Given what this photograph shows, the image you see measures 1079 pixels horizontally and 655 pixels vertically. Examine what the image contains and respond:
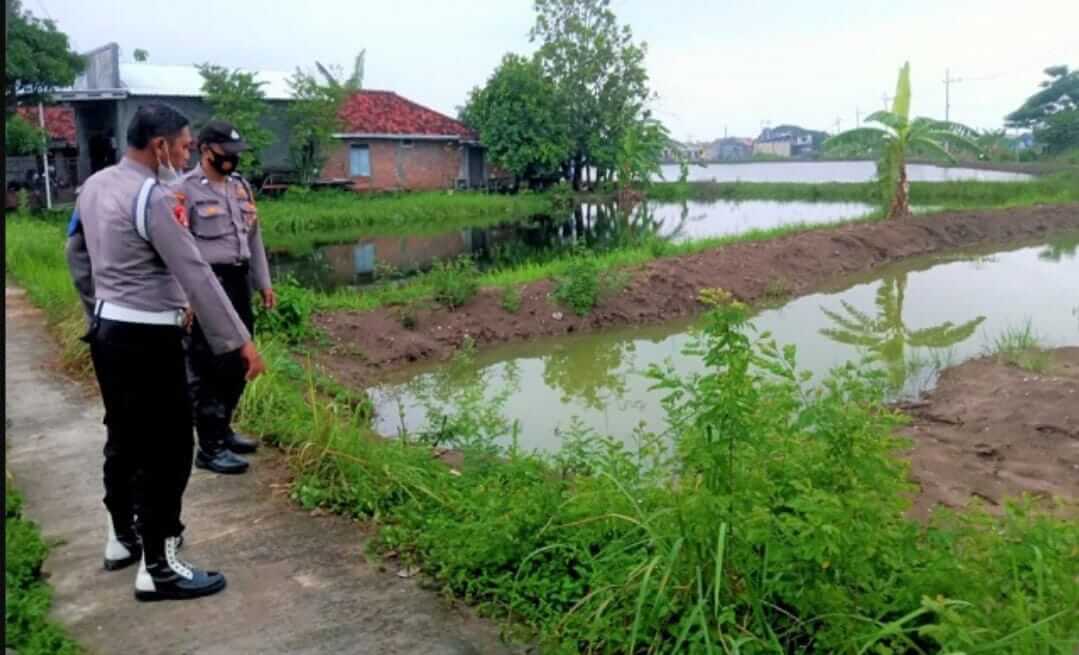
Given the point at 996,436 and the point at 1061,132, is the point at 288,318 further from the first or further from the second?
the point at 1061,132

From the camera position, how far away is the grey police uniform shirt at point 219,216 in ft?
15.9

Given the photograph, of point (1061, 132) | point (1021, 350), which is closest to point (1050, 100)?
point (1061, 132)

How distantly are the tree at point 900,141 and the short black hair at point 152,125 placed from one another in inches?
692

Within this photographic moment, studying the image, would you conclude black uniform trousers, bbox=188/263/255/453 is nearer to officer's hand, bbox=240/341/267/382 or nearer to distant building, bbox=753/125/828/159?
officer's hand, bbox=240/341/267/382

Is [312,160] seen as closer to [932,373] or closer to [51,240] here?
[51,240]

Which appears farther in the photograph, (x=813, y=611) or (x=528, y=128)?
(x=528, y=128)

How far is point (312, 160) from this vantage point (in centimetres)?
2822

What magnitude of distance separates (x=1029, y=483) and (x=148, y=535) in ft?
16.4

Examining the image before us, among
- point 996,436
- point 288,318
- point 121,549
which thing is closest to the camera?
point 121,549

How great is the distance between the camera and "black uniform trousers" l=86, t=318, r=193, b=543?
3309 millimetres

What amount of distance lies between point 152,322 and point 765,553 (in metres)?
2.25

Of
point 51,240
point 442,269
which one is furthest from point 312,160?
point 442,269

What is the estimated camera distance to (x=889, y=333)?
36.6 feet

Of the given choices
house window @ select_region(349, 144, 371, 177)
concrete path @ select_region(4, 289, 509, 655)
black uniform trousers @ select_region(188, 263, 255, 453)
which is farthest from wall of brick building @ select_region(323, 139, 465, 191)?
concrete path @ select_region(4, 289, 509, 655)
